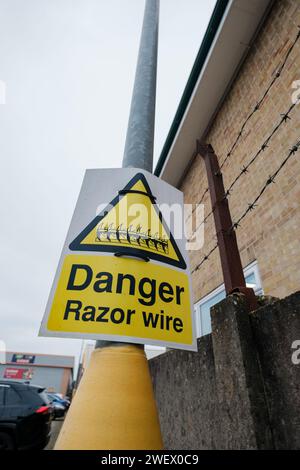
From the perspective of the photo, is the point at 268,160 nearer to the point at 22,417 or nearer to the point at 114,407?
the point at 114,407

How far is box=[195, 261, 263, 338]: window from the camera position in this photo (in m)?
3.56

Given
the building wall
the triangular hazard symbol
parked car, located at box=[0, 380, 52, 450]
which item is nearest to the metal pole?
the triangular hazard symbol

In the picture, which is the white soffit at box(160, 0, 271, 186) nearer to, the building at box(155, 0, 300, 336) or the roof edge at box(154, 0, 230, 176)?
the building at box(155, 0, 300, 336)

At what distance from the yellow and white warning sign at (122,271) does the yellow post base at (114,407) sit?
12cm

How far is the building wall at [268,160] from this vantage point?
10.2 ft

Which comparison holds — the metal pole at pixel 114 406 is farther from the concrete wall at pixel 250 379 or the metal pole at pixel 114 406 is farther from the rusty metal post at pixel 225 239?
the rusty metal post at pixel 225 239

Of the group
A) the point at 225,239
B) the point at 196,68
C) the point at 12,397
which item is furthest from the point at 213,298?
the point at 12,397

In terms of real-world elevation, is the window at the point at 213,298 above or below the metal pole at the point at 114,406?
above

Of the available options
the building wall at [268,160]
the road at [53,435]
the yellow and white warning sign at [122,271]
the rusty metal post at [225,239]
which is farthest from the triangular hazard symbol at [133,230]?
the road at [53,435]

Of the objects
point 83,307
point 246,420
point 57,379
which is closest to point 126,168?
point 83,307

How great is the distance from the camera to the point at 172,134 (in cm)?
608

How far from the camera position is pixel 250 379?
1.34 m
